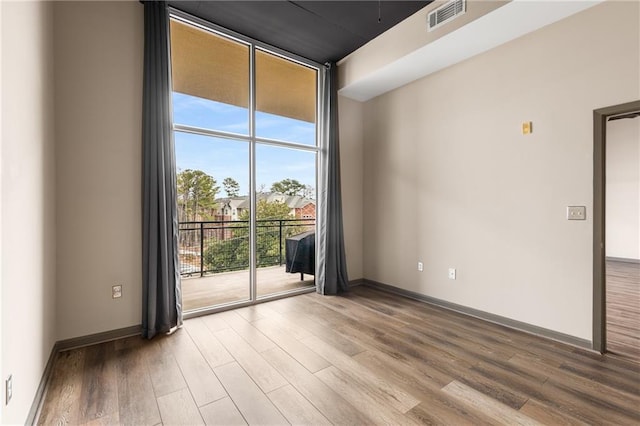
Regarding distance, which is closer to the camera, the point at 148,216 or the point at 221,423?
the point at 221,423

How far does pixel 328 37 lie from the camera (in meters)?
3.57

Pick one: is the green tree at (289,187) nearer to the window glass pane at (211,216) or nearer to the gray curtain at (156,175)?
the window glass pane at (211,216)

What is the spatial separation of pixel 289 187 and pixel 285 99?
121 cm

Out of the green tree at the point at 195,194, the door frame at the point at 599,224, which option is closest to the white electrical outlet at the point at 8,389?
the green tree at the point at 195,194

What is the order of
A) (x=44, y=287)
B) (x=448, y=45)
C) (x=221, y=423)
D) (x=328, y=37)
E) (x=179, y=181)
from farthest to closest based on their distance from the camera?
(x=328, y=37), (x=179, y=181), (x=448, y=45), (x=44, y=287), (x=221, y=423)

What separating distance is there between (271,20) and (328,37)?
728mm

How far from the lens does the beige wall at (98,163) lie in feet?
8.27

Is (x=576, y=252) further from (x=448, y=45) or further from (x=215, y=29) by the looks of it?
(x=215, y=29)

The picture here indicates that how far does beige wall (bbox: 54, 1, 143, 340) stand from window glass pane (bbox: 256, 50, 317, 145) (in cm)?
137

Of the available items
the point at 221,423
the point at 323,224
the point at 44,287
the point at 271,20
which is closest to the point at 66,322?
the point at 44,287

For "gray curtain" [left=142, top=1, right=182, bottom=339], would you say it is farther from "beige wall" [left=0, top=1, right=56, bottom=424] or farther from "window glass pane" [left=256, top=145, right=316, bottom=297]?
"window glass pane" [left=256, top=145, right=316, bottom=297]

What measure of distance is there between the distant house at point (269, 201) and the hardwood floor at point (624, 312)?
349 centimetres

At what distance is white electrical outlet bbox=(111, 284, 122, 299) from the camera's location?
108 inches

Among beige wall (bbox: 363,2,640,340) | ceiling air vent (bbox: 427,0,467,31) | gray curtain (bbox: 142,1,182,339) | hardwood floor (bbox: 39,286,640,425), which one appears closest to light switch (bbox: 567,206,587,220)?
beige wall (bbox: 363,2,640,340)
